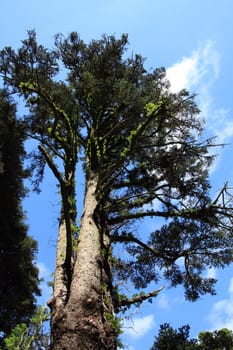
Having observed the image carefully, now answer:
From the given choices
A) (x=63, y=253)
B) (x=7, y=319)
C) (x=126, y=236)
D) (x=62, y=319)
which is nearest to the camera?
(x=62, y=319)

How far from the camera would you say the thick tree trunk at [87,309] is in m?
3.84

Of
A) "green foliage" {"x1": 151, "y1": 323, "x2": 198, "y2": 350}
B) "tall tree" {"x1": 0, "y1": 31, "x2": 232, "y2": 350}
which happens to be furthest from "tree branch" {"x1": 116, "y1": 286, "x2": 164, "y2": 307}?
"green foliage" {"x1": 151, "y1": 323, "x2": 198, "y2": 350}

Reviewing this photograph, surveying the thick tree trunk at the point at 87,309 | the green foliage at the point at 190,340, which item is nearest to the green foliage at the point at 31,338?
the thick tree trunk at the point at 87,309

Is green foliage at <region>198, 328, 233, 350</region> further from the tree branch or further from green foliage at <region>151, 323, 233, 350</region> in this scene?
the tree branch

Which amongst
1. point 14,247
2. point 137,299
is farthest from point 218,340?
point 14,247

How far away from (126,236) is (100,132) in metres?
2.60

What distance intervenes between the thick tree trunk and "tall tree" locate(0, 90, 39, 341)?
5.74 m

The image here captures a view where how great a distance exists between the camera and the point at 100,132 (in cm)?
928

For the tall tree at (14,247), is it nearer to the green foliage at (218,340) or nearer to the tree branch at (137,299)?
the green foliage at (218,340)

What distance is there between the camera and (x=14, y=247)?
1227cm

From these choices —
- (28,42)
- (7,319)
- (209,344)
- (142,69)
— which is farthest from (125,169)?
(7,319)

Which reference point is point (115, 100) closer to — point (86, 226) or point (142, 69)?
point (142, 69)

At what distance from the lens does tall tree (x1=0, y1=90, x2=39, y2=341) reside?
442 inches

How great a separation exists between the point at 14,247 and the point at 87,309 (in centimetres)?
851
